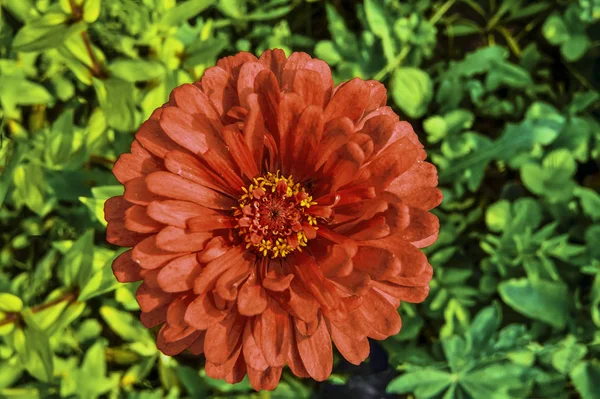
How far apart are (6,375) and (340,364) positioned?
3.54 feet

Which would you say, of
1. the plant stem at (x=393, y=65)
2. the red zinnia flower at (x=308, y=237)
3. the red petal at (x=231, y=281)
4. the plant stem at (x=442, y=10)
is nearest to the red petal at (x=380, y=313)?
the red zinnia flower at (x=308, y=237)

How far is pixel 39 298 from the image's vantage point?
1.91m

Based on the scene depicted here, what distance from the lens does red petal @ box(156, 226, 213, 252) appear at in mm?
1048

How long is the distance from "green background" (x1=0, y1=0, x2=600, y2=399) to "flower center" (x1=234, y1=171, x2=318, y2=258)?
0.46m

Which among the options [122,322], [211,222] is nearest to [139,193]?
[211,222]

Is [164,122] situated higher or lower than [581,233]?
higher

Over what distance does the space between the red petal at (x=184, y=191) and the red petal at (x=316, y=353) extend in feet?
1.08

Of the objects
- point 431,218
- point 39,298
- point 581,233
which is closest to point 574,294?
point 581,233

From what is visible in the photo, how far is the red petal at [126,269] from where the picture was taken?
44.2 inches

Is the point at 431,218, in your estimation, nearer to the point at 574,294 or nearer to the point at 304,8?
the point at 574,294

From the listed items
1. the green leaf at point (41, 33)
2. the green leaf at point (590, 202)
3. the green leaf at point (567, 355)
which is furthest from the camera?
the green leaf at point (590, 202)

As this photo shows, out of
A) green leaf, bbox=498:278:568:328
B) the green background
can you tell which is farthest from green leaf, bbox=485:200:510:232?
green leaf, bbox=498:278:568:328

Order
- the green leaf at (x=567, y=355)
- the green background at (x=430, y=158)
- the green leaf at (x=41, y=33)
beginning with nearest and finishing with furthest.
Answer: the green leaf at (x=41, y=33) < the green background at (x=430, y=158) < the green leaf at (x=567, y=355)

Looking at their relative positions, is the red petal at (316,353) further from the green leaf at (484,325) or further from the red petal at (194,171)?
the green leaf at (484,325)
